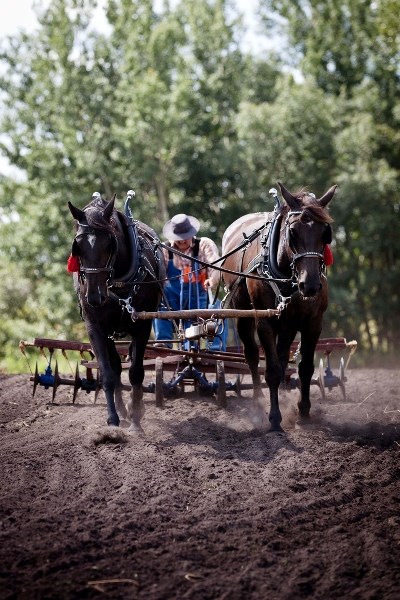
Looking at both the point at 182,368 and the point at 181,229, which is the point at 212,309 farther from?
the point at 181,229

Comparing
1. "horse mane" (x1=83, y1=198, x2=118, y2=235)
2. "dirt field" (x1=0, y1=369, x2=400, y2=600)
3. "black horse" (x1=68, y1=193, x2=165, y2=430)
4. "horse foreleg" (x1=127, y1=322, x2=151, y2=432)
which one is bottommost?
"dirt field" (x1=0, y1=369, x2=400, y2=600)

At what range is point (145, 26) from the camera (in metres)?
25.9

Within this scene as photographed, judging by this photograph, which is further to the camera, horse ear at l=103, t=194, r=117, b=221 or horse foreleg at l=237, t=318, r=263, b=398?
horse foreleg at l=237, t=318, r=263, b=398

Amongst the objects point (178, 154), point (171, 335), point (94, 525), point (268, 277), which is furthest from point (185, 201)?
point (94, 525)

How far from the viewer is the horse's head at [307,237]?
22.1 feet

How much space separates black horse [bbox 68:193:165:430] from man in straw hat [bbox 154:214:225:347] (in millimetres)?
1140

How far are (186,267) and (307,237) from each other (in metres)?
2.73

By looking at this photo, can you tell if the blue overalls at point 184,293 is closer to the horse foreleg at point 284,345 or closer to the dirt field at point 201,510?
the horse foreleg at point 284,345

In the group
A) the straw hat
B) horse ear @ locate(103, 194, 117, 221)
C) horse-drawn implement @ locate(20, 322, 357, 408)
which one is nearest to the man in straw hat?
the straw hat

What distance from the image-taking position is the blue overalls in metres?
9.28

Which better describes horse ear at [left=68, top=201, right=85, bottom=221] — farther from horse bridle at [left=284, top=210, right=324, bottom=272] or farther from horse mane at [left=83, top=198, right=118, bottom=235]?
horse bridle at [left=284, top=210, right=324, bottom=272]

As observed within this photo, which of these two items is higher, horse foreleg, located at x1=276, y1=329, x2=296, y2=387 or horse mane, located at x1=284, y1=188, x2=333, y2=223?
horse mane, located at x1=284, y1=188, x2=333, y2=223

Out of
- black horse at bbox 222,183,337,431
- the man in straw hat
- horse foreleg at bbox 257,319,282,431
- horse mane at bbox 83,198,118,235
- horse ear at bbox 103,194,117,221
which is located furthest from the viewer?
the man in straw hat

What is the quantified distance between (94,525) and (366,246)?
1959 centimetres
